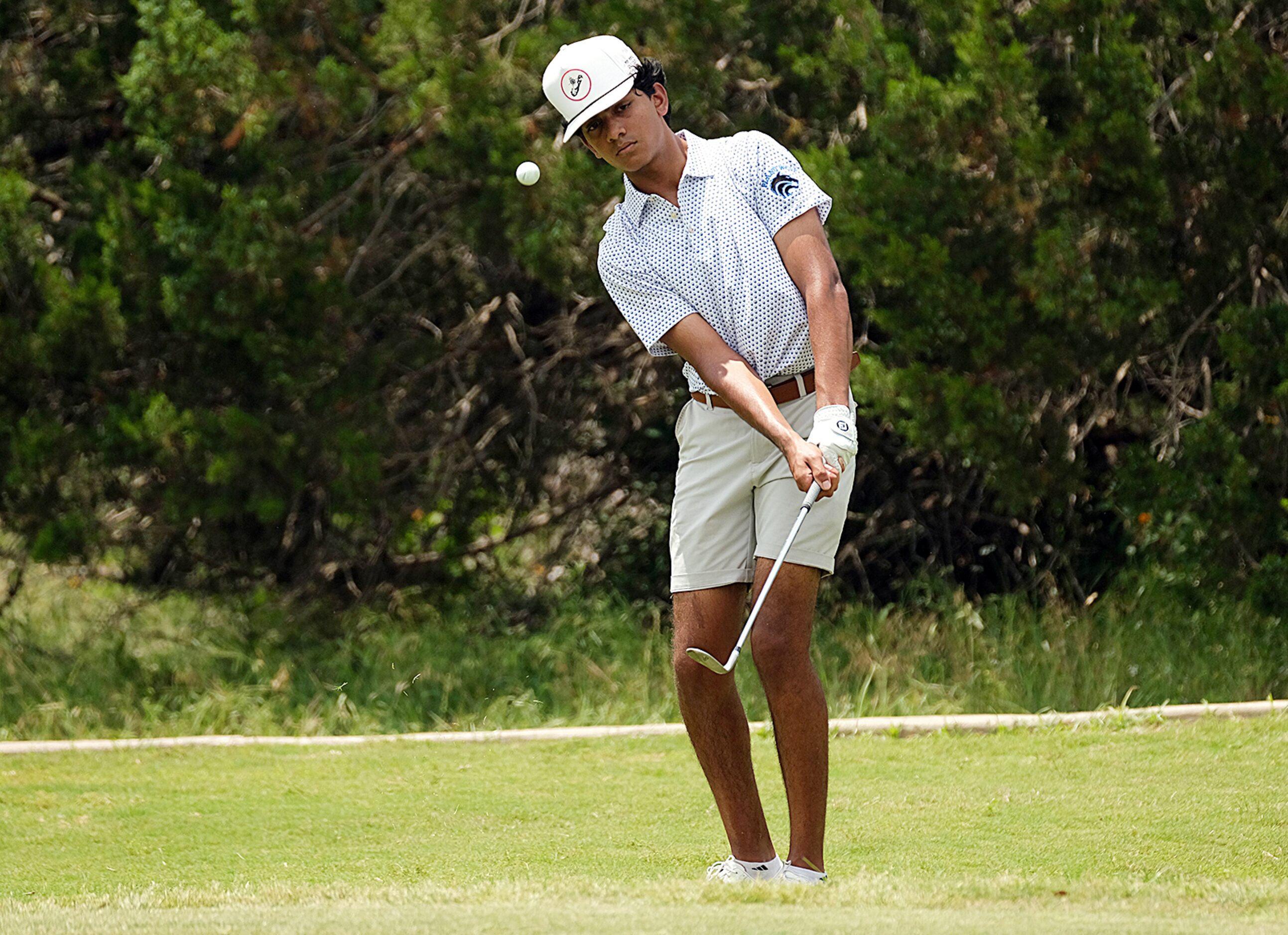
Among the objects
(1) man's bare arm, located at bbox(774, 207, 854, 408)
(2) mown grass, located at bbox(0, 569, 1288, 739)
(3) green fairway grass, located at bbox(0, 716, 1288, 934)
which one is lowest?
(2) mown grass, located at bbox(0, 569, 1288, 739)

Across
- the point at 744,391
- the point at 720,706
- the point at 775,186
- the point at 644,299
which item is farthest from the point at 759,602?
the point at 775,186

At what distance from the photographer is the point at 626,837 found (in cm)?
491

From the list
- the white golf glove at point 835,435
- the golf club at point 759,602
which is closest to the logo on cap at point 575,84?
the white golf glove at point 835,435

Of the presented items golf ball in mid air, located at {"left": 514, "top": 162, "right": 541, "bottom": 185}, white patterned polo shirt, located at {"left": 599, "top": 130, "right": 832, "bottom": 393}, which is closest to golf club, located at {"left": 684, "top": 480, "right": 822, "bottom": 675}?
white patterned polo shirt, located at {"left": 599, "top": 130, "right": 832, "bottom": 393}

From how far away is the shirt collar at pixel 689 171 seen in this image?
3.91 meters

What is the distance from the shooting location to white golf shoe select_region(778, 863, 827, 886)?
3662 mm

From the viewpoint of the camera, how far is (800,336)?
151 inches

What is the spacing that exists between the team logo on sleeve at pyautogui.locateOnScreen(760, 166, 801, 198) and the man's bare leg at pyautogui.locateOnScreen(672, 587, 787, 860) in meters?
0.92

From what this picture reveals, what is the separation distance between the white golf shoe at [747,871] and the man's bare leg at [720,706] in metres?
0.04

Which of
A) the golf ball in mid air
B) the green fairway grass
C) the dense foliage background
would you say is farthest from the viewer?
the dense foliage background

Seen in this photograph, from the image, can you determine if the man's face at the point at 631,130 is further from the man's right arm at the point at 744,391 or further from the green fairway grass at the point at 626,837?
the green fairway grass at the point at 626,837

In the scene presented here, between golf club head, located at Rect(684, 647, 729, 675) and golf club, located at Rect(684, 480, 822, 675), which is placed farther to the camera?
golf club head, located at Rect(684, 647, 729, 675)

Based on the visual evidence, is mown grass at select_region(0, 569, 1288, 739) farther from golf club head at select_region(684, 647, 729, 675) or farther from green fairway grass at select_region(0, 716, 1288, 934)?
golf club head at select_region(684, 647, 729, 675)

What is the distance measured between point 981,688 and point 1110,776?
6.72ft
